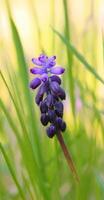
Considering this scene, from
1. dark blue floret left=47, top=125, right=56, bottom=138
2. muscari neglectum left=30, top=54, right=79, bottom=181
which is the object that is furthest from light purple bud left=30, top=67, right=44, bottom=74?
dark blue floret left=47, top=125, right=56, bottom=138

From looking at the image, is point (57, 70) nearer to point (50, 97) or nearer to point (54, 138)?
point (50, 97)

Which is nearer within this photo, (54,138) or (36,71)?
(36,71)

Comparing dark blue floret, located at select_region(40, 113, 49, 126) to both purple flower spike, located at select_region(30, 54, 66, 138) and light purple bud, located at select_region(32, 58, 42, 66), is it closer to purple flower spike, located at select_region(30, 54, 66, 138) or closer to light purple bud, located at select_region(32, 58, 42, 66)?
purple flower spike, located at select_region(30, 54, 66, 138)

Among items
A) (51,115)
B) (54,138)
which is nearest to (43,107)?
(51,115)

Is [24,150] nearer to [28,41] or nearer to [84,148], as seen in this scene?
[84,148]

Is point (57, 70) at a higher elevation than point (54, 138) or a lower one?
higher

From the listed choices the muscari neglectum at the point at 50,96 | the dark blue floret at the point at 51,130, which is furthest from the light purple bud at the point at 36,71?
the dark blue floret at the point at 51,130

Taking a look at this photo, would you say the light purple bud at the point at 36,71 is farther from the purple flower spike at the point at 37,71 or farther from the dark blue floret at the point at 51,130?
the dark blue floret at the point at 51,130

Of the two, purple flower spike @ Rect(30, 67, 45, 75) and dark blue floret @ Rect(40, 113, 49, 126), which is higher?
purple flower spike @ Rect(30, 67, 45, 75)


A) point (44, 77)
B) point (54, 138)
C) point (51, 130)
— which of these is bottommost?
point (54, 138)

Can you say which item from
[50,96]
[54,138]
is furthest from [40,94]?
[54,138]

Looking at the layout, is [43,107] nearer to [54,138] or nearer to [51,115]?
[51,115]

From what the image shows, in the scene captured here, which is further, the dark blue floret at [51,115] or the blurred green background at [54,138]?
the blurred green background at [54,138]
